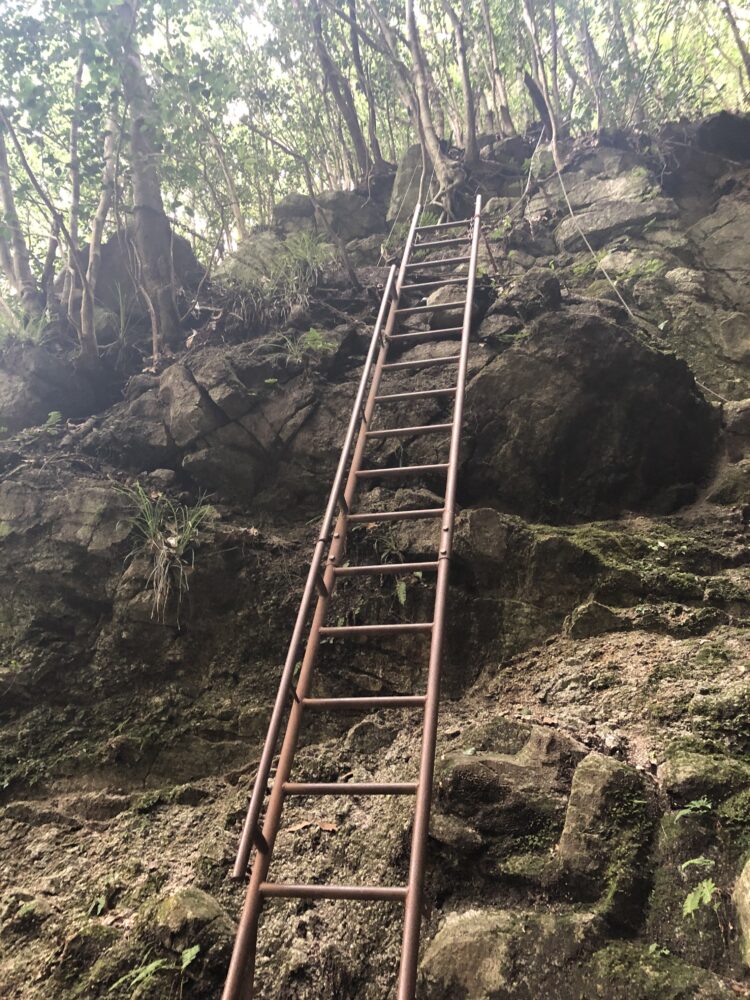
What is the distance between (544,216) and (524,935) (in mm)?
7914

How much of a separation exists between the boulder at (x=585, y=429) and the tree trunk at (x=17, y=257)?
474 cm

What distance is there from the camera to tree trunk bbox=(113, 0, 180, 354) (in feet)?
20.7

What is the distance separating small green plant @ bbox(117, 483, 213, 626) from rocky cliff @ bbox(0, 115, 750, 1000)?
41mm

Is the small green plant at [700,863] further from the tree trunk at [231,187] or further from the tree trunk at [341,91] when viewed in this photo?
the tree trunk at [341,91]

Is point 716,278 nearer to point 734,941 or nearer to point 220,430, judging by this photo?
point 220,430

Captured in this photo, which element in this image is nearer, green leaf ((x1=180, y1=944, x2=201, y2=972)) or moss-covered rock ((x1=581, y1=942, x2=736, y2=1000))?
moss-covered rock ((x1=581, y1=942, x2=736, y2=1000))

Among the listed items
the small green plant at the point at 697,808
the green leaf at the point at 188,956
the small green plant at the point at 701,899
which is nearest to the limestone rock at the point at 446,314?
the small green plant at the point at 697,808

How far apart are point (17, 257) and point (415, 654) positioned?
6.12 meters

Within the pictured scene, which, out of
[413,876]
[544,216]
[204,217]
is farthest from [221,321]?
[413,876]

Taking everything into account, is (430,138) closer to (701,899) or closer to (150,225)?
(150,225)

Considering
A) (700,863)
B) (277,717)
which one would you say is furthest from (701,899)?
(277,717)

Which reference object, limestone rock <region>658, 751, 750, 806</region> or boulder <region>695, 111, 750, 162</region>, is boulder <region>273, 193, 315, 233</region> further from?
limestone rock <region>658, 751, 750, 806</region>

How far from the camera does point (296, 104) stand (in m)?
9.52

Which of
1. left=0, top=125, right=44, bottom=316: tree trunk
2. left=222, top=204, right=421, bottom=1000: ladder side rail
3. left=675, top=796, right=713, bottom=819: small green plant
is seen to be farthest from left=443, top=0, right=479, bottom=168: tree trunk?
left=675, top=796, right=713, bottom=819: small green plant
